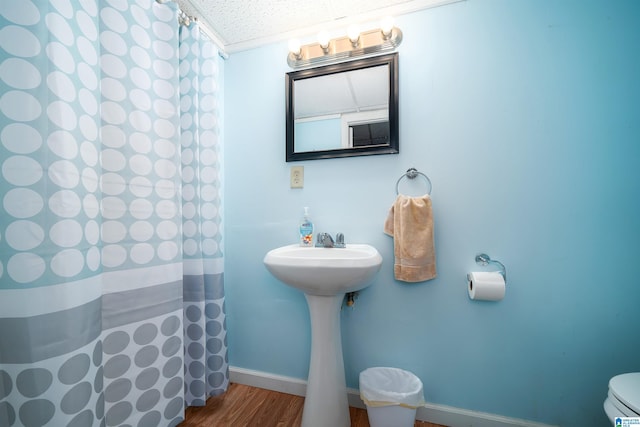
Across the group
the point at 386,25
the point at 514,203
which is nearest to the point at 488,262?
the point at 514,203

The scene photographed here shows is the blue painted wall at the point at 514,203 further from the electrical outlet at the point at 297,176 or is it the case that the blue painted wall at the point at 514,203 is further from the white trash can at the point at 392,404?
the white trash can at the point at 392,404

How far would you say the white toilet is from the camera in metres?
0.67

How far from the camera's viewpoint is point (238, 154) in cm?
142

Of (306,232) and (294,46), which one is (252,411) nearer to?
(306,232)

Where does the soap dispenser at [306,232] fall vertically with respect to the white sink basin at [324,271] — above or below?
above

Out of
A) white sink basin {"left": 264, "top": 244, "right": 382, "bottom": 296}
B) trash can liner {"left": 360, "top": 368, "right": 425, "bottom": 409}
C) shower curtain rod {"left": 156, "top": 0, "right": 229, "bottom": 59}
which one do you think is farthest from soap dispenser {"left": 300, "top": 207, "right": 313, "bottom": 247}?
shower curtain rod {"left": 156, "top": 0, "right": 229, "bottom": 59}

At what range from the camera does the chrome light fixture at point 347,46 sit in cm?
114

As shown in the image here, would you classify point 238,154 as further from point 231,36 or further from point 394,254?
point 394,254

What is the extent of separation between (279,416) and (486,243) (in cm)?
128

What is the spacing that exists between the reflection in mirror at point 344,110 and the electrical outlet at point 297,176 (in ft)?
0.20

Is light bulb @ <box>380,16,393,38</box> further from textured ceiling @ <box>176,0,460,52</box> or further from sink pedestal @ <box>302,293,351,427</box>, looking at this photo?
sink pedestal @ <box>302,293,351,427</box>

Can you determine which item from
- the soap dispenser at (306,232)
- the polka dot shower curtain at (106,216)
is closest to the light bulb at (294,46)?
the polka dot shower curtain at (106,216)

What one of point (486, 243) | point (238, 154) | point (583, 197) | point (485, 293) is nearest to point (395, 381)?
point (485, 293)

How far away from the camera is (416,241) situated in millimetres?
1058
